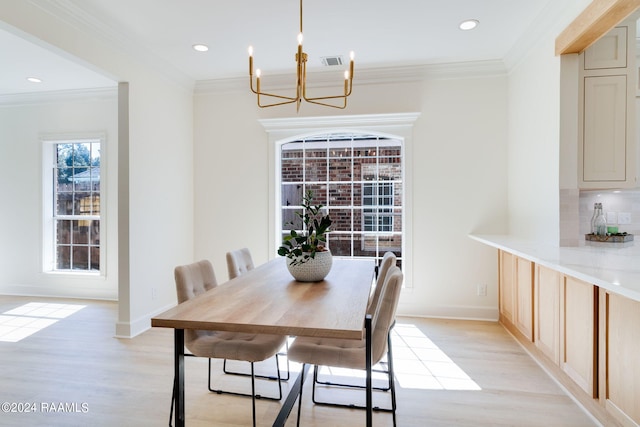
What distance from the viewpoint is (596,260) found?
2.13m

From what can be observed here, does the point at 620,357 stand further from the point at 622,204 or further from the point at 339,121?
the point at 339,121

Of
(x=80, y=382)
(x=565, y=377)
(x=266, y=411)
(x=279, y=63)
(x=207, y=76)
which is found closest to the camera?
(x=266, y=411)

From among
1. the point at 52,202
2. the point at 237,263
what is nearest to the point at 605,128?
the point at 237,263

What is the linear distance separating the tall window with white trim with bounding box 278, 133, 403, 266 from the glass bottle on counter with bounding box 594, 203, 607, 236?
1843 mm

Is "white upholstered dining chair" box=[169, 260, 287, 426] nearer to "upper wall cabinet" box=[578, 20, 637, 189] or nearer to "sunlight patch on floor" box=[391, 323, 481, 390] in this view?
"sunlight patch on floor" box=[391, 323, 481, 390]

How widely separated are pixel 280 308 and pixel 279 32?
8.46 feet

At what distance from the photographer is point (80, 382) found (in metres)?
2.57

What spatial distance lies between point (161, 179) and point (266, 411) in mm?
2727

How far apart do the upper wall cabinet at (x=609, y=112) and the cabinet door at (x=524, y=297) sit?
2.64 feet

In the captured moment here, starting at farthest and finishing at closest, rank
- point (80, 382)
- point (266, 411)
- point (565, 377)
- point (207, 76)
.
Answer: point (207, 76) < point (80, 382) < point (565, 377) < point (266, 411)

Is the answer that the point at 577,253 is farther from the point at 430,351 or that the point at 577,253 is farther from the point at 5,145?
the point at 5,145

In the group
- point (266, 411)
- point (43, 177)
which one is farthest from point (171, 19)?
point (43, 177)

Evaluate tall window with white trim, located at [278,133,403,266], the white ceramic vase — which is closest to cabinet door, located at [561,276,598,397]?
the white ceramic vase

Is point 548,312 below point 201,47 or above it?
below
